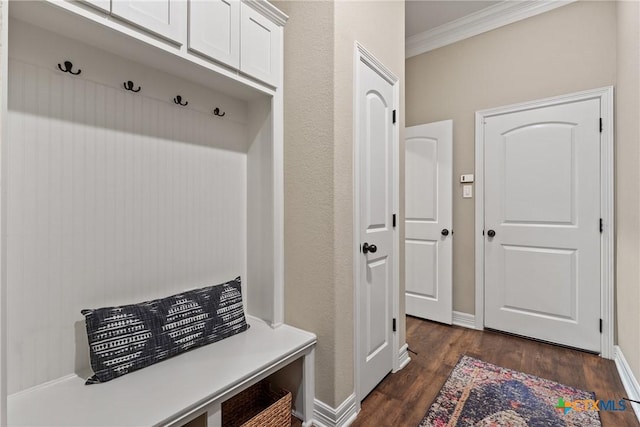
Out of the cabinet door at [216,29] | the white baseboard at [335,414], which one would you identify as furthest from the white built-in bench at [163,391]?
the cabinet door at [216,29]

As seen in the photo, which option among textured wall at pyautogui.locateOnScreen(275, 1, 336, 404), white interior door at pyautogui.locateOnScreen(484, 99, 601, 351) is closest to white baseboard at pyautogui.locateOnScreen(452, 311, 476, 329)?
white interior door at pyautogui.locateOnScreen(484, 99, 601, 351)

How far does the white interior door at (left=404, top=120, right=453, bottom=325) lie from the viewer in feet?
9.90

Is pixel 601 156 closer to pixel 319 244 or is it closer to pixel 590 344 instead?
pixel 590 344

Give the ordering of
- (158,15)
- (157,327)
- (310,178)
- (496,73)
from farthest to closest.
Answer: (496,73) → (310,178) → (157,327) → (158,15)

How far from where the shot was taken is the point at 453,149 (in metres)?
3.03

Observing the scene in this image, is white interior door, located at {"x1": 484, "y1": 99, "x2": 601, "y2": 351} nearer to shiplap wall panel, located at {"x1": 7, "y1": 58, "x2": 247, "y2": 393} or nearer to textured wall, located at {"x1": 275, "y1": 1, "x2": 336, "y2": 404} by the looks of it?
textured wall, located at {"x1": 275, "y1": 1, "x2": 336, "y2": 404}

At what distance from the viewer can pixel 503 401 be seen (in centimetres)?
181

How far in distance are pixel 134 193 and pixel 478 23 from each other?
10.7ft

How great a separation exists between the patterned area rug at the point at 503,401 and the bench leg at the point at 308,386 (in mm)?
589

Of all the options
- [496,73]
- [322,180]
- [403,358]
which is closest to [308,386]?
[403,358]

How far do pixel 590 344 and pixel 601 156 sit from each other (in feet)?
4.82

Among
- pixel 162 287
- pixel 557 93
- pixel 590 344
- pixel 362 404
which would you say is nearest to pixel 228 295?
pixel 162 287

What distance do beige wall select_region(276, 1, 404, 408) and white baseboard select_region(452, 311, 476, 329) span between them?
1.76 metres

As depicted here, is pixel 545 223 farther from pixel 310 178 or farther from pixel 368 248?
pixel 310 178
